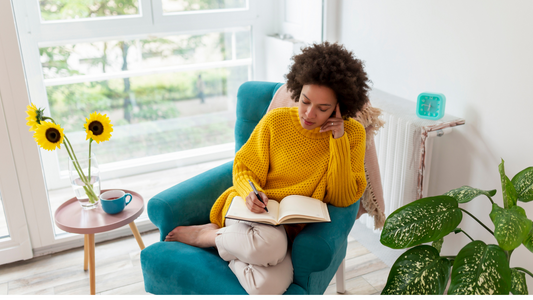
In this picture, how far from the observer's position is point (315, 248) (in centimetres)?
128

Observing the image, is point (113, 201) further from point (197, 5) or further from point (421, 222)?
point (197, 5)

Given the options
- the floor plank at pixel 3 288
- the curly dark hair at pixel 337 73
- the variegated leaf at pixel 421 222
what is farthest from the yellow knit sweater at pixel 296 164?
the floor plank at pixel 3 288

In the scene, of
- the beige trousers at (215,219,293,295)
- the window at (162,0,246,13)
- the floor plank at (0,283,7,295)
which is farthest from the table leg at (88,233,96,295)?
the window at (162,0,246,13)

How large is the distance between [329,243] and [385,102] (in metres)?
0.88

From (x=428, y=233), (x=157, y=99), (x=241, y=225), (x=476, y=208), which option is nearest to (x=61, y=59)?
(x=157, y=99)

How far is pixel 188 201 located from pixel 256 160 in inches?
11.8

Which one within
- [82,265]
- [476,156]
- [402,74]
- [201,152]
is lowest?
[82,265]

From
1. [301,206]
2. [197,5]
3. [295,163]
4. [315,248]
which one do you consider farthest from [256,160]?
[197,5]

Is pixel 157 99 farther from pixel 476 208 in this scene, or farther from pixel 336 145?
pixel 476 208

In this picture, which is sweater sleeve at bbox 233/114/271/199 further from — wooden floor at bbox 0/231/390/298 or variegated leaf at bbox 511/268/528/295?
variegated leaf at bbox 511/268/528/295

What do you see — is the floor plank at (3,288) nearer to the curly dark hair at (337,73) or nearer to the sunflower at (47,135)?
the sunflower at (47,135)

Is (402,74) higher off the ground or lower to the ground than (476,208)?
higher

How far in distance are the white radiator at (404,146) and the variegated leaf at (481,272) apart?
1.83 feet

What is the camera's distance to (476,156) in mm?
1658
